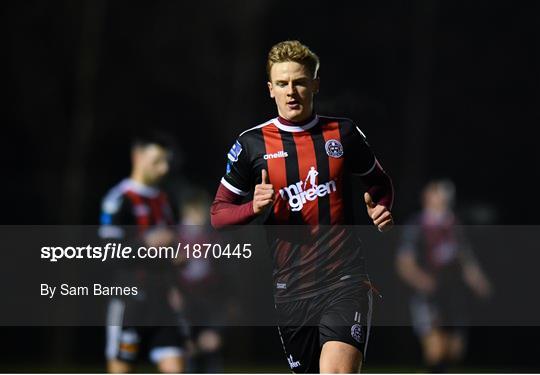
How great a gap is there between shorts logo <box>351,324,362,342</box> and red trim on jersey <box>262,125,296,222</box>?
0.63 metres

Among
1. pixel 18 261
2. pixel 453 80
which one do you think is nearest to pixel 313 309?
pixel 18 261

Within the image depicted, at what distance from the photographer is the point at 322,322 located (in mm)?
5797

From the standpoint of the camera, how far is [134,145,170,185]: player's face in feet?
28.0

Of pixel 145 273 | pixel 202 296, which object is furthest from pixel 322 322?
pixel 202 296

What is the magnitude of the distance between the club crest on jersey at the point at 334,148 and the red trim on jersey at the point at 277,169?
23 cm

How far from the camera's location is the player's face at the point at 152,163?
853 cm

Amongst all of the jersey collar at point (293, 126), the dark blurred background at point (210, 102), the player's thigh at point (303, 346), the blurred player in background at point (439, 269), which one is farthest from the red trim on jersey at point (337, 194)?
the dark blurred background at point (210, 102)

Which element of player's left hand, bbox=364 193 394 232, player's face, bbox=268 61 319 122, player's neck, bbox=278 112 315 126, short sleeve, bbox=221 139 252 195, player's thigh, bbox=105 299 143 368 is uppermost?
player's face, bbox=268 61 319 122

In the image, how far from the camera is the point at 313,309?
19.4 ft

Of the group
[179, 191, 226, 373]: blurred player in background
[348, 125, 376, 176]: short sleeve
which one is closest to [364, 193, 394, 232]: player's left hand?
[348, 125, 376, 176]: short sleeve

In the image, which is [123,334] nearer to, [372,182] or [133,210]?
[133,210]

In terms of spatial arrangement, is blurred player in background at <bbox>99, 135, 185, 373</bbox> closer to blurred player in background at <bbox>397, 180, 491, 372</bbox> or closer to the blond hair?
the blond hair

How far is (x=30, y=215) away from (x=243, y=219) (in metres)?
12.2

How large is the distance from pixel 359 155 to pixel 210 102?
12.1 metres
